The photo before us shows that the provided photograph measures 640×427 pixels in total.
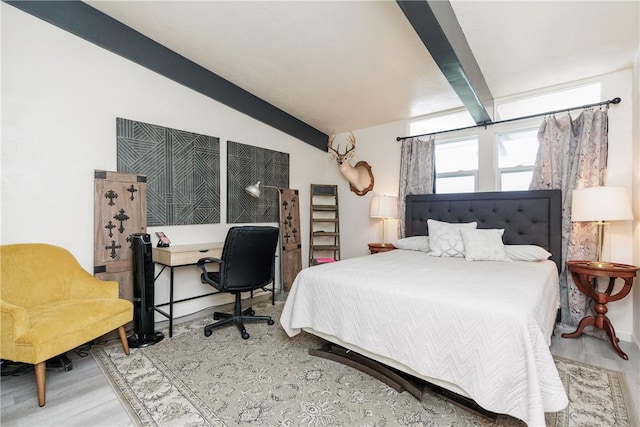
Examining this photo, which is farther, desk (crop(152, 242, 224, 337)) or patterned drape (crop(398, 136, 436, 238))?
patterned drape (crop(398, 136, 436, 238))

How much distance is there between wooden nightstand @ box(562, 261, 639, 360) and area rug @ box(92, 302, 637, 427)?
0.58m

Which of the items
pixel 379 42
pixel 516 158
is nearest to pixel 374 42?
pixel 379 42

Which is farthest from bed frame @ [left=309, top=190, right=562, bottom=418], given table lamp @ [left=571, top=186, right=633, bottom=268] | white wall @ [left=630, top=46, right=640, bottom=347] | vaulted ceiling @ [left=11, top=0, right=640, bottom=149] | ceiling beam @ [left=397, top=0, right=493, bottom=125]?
vaulted ceiling @ [left=11, top=0, right=640, bottom=149]

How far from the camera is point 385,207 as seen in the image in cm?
409

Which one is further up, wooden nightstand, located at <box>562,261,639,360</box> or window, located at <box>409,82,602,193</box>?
window, located at <box>409,82,602,193</box>

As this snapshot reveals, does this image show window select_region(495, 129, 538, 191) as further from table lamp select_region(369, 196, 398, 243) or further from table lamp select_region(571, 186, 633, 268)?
table lamp select_region(369, 196, 398, 243)

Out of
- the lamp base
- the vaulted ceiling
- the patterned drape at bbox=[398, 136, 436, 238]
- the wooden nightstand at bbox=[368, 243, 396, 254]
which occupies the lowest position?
the wooden nightstand at bbox=[368, 243, 396, 254]

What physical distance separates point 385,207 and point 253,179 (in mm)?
1878

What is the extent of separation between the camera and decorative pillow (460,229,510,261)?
2.81m

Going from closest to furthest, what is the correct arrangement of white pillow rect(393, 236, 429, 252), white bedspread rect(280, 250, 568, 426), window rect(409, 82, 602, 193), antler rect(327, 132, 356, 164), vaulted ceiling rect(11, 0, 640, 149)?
1. white bedspread rect(280, 250, 568, 426)
2. vaulted ceiling rect(11, 0, 640, 149)
3. window rect(409, 82, 602, 193)
4. white pillow rect(393, 236, 429, 252)
5. antler rect(327, 132, 356, 164)

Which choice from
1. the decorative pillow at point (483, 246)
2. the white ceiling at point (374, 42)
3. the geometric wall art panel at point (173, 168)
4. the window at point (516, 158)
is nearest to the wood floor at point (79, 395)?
the decorative pillow at point (483, 246)

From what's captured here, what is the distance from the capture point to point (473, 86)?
2727 mm

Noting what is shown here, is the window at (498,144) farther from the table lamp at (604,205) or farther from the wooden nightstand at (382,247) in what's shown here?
the wooden nightstand at (382,247)

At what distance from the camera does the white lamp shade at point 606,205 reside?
8.03 ft
